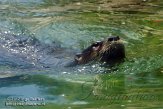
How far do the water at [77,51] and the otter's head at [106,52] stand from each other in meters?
0.14

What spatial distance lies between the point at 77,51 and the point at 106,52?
1.55m

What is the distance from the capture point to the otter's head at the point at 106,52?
6.75 metres

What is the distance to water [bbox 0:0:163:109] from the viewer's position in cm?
555

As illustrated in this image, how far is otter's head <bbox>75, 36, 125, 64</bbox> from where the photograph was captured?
675 cm

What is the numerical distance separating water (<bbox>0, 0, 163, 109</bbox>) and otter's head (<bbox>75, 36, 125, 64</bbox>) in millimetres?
137

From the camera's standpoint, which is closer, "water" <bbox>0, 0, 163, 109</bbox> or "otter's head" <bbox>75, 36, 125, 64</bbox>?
"water" <bbox>0, 0, 163, 109</bbox>

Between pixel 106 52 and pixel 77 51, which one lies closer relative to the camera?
pixel 106 52

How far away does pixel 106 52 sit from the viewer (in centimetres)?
683

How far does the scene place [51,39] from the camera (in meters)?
9.33

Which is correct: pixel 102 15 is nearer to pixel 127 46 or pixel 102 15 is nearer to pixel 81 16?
pixel 81 16

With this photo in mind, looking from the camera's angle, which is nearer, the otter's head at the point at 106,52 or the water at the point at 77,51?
the water at the point at 77,51

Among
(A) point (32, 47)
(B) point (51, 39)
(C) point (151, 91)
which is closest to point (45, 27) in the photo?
(B) point (51, 39)

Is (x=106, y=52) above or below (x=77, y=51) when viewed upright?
above

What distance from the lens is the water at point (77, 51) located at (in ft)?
18.2
